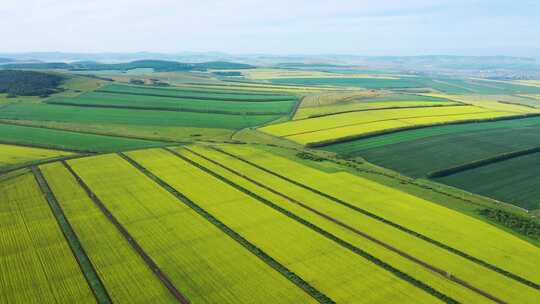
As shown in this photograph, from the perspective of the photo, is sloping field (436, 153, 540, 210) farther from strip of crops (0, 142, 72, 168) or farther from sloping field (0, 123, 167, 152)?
strip of crops (0, 142, 72, 168)

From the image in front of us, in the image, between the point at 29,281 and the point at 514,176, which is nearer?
the point at 29,281

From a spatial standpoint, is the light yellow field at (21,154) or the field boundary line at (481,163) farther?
the light yellow field at (21,154)

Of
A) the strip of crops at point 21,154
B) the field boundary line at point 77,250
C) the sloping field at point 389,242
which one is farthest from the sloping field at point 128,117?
the field boundary line at point 77,250

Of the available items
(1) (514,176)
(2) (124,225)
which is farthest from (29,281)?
(1) (514,176)

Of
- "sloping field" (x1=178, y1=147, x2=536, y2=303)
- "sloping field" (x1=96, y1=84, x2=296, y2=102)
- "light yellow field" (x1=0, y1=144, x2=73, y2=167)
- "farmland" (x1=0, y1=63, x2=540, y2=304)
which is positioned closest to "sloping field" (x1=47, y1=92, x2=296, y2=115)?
"sloping field" (x1=96, y1=84, x2=296, y2=102)

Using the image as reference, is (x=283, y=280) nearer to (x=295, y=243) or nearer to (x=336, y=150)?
(x=295, y=243)

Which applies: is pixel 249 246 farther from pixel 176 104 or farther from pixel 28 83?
pixel 28 83

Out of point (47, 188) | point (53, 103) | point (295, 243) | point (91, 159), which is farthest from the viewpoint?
point (53, 103)

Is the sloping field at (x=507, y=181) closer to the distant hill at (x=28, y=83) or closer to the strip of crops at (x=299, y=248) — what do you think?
the strip of crops at (x=299, y=248)
